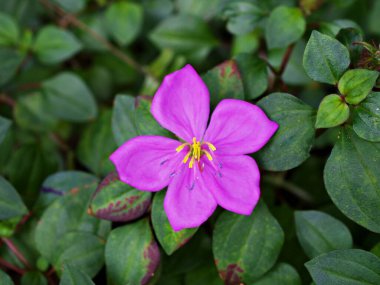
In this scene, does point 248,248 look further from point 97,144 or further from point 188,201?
point 97,144

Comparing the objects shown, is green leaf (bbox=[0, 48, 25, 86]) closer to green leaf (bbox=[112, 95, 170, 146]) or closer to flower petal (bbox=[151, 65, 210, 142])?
green leaf (bbox=[112, 95, 170, 146])

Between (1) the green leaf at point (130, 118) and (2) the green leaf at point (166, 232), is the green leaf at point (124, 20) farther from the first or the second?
(2) the green leaf at point (166, 232)

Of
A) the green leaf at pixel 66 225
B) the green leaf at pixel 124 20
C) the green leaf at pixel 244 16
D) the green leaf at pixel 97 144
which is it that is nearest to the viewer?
the green leaf at pixel 66 225

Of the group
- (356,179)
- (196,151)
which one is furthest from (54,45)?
(356,179)

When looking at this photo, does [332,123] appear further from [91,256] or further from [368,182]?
[91,256]

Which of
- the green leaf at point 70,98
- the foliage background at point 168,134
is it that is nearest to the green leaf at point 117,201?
the foliage background at point 168,134
